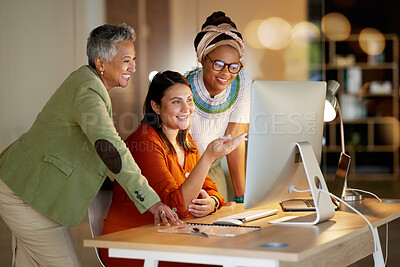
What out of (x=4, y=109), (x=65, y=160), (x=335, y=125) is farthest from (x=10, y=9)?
(x=335, y=125)

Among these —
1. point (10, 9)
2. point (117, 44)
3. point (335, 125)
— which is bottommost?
point (335, 125)

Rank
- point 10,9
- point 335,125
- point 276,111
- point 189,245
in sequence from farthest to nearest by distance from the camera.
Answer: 1. point 335,125
2. point 10,9
3. point 276,111
4. point 189,245

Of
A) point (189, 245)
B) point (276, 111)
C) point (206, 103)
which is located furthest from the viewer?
point (206, 103)

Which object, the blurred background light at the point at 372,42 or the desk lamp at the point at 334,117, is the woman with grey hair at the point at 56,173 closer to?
the desk lamp at the point at 334,117

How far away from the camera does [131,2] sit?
4.03 m

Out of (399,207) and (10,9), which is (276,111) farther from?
(10,9)

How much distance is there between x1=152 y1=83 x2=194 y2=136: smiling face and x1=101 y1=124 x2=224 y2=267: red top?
0.11 metres

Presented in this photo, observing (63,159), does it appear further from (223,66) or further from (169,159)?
(223,66)

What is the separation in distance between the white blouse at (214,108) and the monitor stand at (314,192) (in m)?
1.11

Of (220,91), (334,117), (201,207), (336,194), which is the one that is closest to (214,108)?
(220,91)

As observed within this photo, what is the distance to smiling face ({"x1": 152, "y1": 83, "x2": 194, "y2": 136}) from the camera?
2.74m

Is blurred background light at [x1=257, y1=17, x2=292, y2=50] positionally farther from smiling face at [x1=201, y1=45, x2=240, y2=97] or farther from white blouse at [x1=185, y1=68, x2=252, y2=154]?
smiling face at [x1=201, y1=45, x2=240, y2=97]

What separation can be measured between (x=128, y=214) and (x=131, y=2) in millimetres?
1980

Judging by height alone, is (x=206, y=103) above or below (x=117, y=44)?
below
